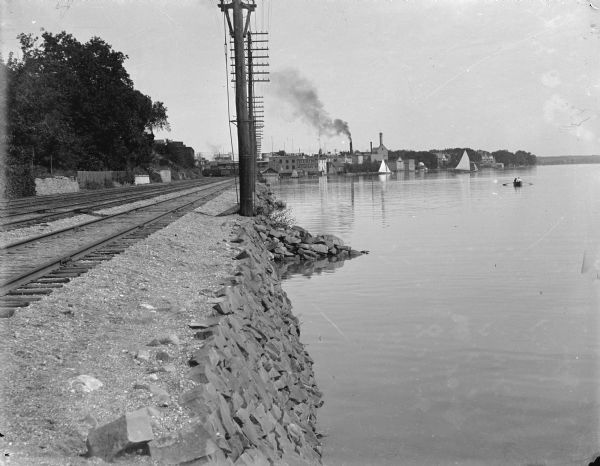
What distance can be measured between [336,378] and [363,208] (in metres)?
42.9

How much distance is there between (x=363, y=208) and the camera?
53.2 meters

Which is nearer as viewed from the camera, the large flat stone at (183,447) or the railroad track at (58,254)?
the large flat stone at (183,447)

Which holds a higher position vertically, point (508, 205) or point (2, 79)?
point (2, 79)

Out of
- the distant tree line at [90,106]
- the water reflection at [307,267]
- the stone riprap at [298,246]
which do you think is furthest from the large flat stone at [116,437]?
the distant tree line at [90,106]

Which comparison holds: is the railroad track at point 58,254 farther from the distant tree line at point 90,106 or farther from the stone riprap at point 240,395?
the distant tree line at point 90,106

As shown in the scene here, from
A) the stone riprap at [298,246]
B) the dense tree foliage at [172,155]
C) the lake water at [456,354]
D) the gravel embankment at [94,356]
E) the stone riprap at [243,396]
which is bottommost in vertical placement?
the lake water at [456,354]

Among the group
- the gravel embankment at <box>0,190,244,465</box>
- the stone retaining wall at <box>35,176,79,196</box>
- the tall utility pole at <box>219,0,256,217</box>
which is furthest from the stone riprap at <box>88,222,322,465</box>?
the stone retaining wall at <box>35,176,79,196</box>

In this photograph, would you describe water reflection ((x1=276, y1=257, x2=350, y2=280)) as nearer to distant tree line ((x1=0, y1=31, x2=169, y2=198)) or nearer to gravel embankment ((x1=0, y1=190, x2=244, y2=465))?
gravel embankment ((x1=0, y1=190, x2=244, y2=465))

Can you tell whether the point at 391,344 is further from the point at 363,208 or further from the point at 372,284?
the point at 363,208

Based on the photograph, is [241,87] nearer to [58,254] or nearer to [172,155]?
[58,254]

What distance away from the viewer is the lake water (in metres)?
8.35

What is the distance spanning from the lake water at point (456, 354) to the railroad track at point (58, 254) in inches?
164

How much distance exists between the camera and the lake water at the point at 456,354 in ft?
27.4

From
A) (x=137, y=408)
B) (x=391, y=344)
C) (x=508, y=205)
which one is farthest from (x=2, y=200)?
(x=508, y=205)
